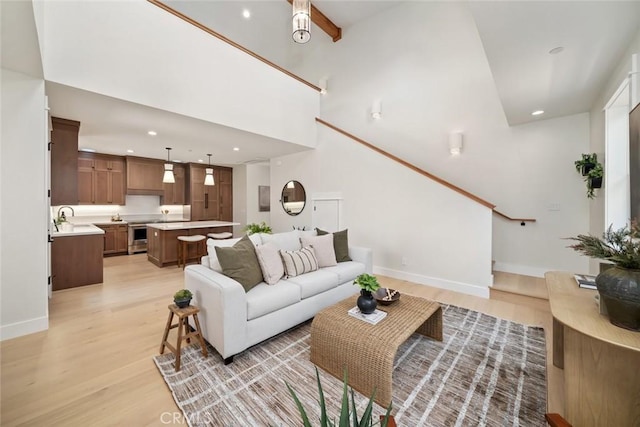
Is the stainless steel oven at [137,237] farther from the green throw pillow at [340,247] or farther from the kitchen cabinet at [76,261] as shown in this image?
the green throw pillow at [340,247]

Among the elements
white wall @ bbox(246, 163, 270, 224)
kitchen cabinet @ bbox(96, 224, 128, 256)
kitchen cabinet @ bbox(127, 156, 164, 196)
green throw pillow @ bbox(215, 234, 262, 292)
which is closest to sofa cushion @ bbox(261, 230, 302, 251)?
green throw pillow @ bbox(215, 234, 262, 292)

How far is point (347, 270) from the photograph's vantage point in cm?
297

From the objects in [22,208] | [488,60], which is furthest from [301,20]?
[22,208]

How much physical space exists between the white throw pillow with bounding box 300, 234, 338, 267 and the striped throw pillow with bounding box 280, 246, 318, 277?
13cm

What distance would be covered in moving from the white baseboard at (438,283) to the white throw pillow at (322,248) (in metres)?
1.52

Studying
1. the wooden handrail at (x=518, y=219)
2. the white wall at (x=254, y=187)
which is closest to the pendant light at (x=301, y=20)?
the wooden handrail at (x=518, y=219)

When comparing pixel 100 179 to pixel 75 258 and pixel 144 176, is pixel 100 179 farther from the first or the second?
pixel 75 258

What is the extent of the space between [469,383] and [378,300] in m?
0.80

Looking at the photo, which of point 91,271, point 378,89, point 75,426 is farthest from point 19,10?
point 378,89

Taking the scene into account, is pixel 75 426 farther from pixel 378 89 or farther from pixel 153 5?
pixel 378 89

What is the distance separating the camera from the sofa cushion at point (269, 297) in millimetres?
2020

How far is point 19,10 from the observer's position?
1.46 metres

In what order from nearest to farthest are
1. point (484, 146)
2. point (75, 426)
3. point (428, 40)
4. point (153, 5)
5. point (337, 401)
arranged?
point (75, 426) < point (337, 401) < point (153, 5) < point (484, 146) < point (428, 40)

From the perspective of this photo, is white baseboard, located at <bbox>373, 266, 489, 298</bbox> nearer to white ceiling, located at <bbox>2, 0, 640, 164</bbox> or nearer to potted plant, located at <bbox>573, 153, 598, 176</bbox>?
potted plant, located at <bbox>573, 153, 598, 176</bbox>
